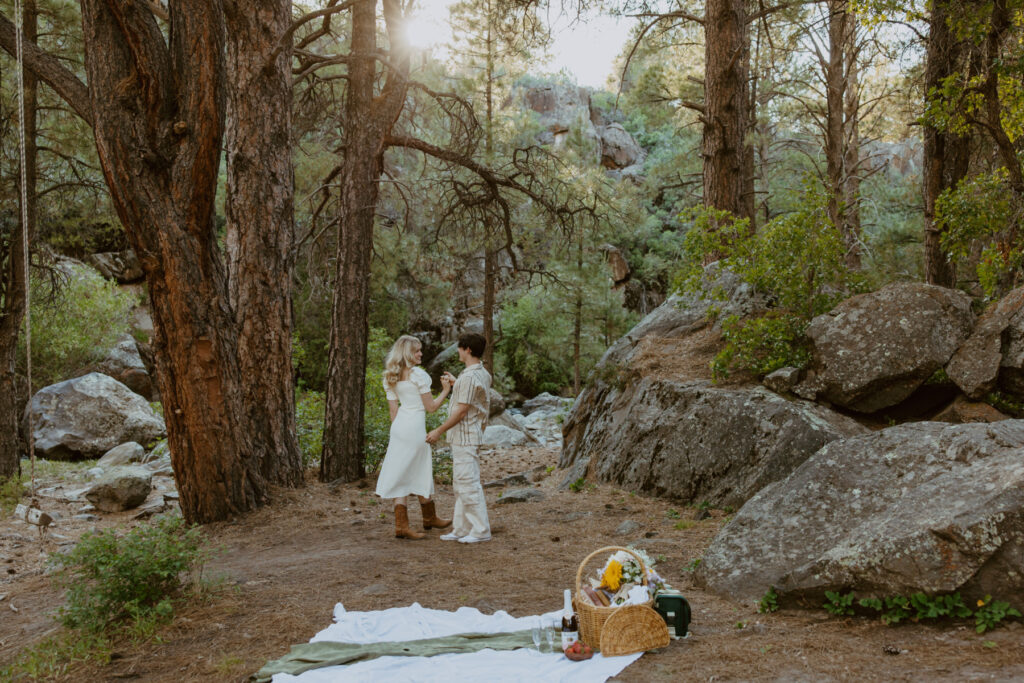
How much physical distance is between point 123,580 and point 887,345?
A: 631cm

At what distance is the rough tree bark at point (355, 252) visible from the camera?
9672 millimetres

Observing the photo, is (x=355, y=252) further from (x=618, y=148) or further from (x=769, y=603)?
(x=618, y=148)

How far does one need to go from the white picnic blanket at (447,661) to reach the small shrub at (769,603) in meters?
0.97

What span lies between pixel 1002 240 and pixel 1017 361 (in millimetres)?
1748

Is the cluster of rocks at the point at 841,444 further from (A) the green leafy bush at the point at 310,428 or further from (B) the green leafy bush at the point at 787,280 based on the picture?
(A) the green leafy bush at the point at 310,428

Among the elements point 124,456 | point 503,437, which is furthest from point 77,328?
point 503,437

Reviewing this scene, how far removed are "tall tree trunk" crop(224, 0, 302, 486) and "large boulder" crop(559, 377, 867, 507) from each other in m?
3.89

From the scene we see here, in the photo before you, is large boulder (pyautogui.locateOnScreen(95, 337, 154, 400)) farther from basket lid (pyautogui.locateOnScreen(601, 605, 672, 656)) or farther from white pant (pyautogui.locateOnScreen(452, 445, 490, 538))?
basket lid (pyautogui.locateOnScreen(601, 605, 672, 656))

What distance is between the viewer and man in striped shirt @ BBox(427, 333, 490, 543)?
6.50 m

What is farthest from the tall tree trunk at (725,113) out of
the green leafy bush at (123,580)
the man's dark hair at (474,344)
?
the green leafy bush at (123,580)

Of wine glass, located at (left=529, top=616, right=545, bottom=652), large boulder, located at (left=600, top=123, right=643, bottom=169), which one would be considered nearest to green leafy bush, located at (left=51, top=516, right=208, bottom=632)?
wine glass, located at (left=529, top=616, right=545, bottom=652)

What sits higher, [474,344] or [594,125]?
[594,125]

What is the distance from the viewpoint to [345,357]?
970 centimetres

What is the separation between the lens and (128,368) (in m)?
20.2
